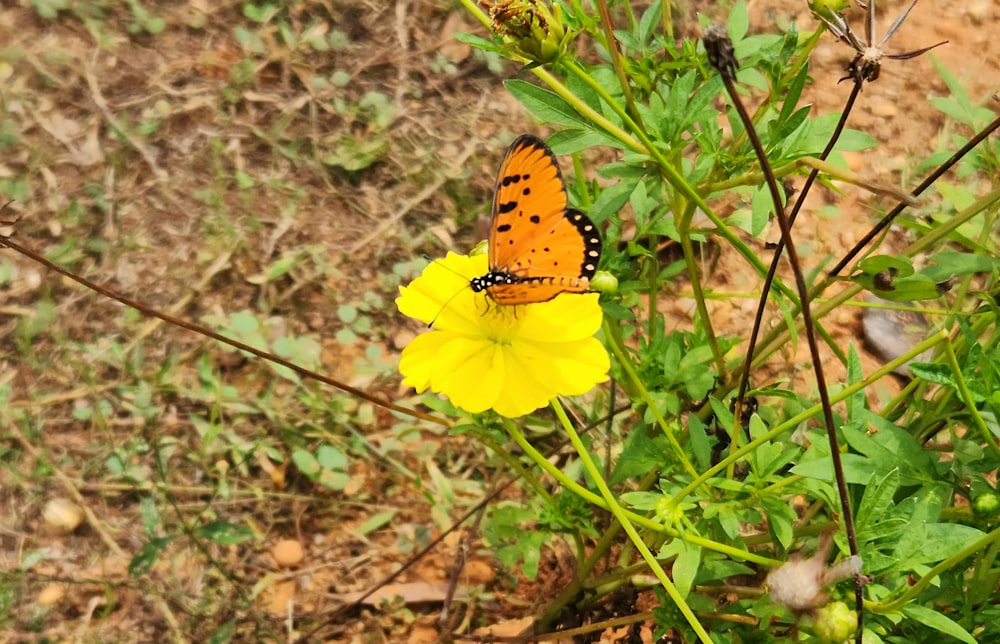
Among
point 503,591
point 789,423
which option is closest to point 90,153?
point 503,591

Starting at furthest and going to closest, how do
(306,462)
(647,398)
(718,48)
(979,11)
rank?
(979,11) → (306,462) → (647,398) → (718,48)

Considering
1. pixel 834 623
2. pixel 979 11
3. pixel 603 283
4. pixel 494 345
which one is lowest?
pixel 834 623

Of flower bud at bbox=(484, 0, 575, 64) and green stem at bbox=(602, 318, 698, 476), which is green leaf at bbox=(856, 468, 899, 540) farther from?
flower bud at bbox=(484, 0, 575, 64)

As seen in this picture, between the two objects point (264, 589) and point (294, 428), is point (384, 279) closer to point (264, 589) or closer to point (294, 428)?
point (294, 428)

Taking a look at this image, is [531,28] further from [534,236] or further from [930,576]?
[930,576]

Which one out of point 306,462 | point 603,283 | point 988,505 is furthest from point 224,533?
point 988,505

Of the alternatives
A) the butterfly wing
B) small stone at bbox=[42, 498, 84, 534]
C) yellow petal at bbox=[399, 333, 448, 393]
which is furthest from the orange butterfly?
small stone at bbox=[42, 498, 84, 534]
